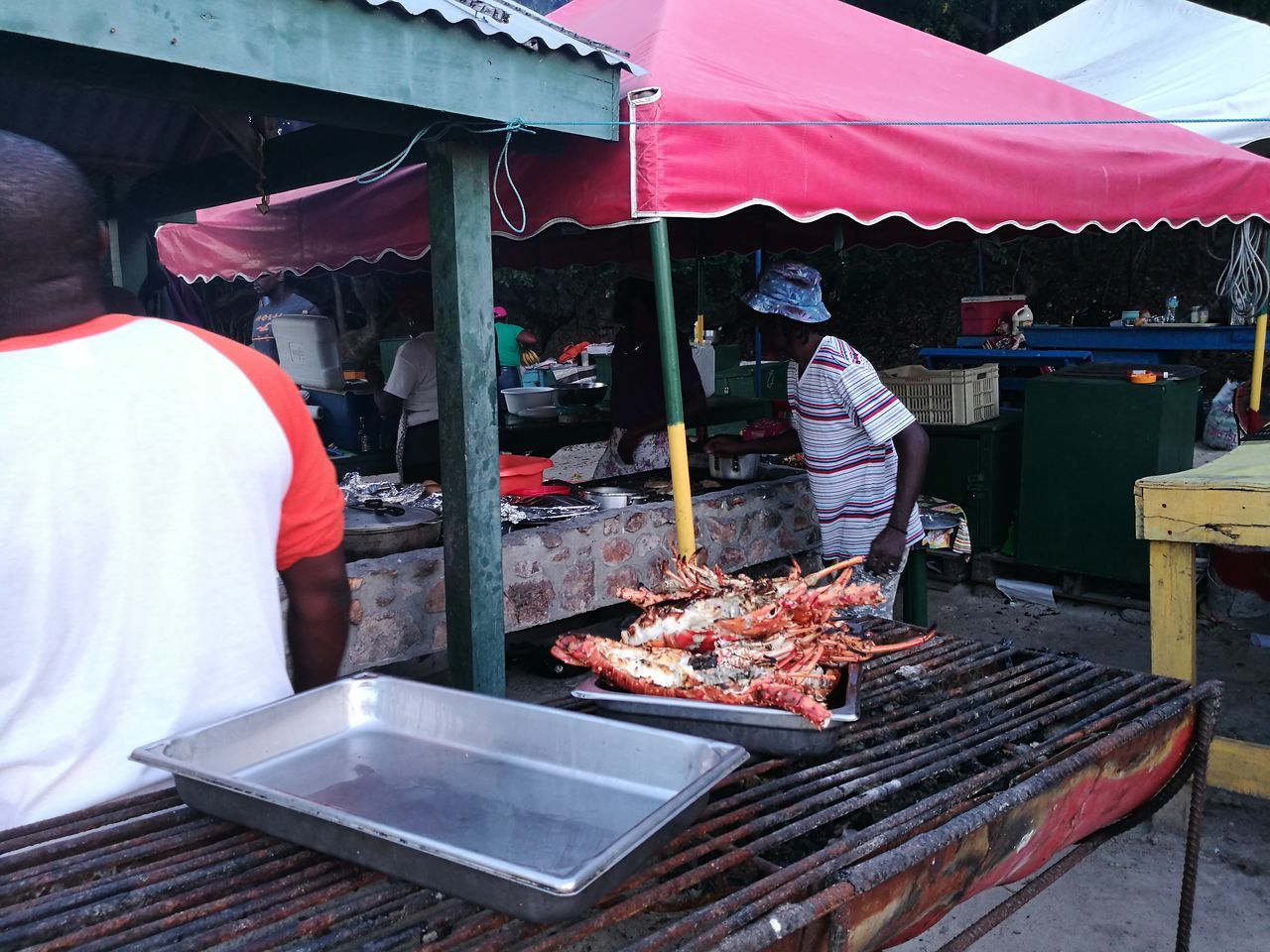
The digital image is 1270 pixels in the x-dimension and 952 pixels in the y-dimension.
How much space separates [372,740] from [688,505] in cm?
211

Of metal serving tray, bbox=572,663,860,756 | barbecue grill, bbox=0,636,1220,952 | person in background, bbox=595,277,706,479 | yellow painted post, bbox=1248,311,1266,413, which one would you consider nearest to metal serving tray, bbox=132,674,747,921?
barbecue grill, bbox=0,636,1220,952

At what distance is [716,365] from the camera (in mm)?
11367

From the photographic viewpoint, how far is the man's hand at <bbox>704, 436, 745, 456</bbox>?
5.05 metres

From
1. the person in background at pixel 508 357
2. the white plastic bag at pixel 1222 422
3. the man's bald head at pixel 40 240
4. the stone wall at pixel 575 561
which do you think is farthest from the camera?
the person in background at pixel 508 357

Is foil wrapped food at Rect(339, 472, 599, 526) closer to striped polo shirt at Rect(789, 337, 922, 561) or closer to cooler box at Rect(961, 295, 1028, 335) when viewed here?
striped polo shirt at Rect(789, 337, 922, 561)

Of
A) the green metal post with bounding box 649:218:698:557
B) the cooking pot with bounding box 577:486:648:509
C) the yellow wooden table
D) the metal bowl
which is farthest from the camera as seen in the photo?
the metal bowl

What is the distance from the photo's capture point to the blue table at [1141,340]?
29.2 ft

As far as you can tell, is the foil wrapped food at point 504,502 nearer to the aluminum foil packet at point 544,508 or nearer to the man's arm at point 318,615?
the aluminum foil packet at point 544,508

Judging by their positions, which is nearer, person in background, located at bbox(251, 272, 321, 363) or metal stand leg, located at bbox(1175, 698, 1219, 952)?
metal stand leg, located at bbox(1175, 698, 1219, 952)

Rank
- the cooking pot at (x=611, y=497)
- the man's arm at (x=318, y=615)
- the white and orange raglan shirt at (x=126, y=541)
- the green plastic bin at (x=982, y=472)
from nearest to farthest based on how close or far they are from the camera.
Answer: the white and orange raglan shirt at (x=126, y=541), the man's arm at (x=318, y=615), the cooking pot at (x=611, y=497), the green plastic bin at (x=982, y=472)

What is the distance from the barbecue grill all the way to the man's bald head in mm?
843

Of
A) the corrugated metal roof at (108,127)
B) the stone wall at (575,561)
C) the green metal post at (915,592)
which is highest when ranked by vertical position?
the corrugated metal roof at (108,127)

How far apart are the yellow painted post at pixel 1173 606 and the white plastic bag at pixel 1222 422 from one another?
6284 mm

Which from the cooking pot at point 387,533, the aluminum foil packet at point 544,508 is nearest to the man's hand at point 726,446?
the aluminum foil packet at point 544,508
